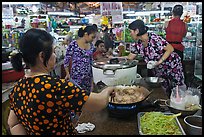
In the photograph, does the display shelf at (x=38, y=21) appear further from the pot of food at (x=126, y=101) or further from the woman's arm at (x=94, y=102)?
the woman's arm at (x=94, y=102)

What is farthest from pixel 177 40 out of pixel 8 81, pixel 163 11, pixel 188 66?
pixel 8 81

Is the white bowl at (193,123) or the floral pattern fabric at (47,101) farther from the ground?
the floral pattern fabric at (47,101)

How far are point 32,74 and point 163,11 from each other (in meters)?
6.18

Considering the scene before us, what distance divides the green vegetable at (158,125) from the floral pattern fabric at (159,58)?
1633 millimetres

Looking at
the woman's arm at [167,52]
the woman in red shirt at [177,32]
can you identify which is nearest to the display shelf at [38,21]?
the woman in red shirt at [177,32]

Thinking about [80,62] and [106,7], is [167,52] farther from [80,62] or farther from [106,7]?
[106,7]

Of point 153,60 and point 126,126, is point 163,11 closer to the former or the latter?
point 153,60

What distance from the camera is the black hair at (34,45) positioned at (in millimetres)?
1305

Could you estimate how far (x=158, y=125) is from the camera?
1.58 metres

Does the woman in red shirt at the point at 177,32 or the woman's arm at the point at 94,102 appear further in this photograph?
the woman in red shirt at the point at 177,32

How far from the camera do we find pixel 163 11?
689 centimetres

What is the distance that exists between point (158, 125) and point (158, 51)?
1806mm

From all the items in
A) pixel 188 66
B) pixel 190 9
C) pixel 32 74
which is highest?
pixel 190 9

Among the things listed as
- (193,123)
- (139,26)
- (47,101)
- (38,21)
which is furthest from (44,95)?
(38,21)
